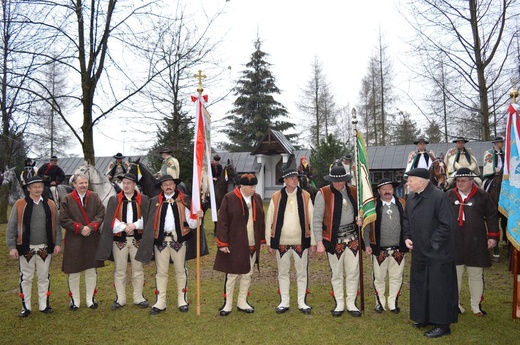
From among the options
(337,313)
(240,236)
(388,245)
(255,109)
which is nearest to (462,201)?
(388,245)

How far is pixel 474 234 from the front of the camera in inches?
235

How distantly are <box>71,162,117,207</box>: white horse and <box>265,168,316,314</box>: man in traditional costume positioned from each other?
17.3 ft

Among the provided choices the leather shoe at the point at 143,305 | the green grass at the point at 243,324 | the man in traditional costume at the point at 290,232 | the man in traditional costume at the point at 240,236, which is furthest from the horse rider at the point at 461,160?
the leather shoe at the point at 143,305

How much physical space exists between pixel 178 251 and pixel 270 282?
2446mm

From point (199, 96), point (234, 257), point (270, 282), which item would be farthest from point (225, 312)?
point (199, 96)

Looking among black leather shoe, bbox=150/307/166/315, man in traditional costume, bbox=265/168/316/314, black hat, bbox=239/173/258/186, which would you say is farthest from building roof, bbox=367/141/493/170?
black leather shoe, bbox=150/307/166/315

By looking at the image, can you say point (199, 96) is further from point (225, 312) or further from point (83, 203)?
point (225, 312)

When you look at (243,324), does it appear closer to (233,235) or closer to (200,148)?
(233,235)

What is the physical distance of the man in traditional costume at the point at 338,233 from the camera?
19.4 feet

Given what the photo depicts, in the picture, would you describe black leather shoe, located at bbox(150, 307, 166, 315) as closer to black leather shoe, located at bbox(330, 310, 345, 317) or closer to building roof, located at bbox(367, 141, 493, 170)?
black leather shoe, located at bbox(330, 310, 345, 317)

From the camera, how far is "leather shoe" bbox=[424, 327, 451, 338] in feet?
16.8

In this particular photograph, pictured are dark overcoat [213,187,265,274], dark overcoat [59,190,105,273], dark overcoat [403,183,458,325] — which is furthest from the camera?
dark overcoat [59,190,105,273]

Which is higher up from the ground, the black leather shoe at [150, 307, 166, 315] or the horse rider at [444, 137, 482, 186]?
the horse rider at [444, 137, 482, 186]

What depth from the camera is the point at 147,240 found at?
6.11 metres
